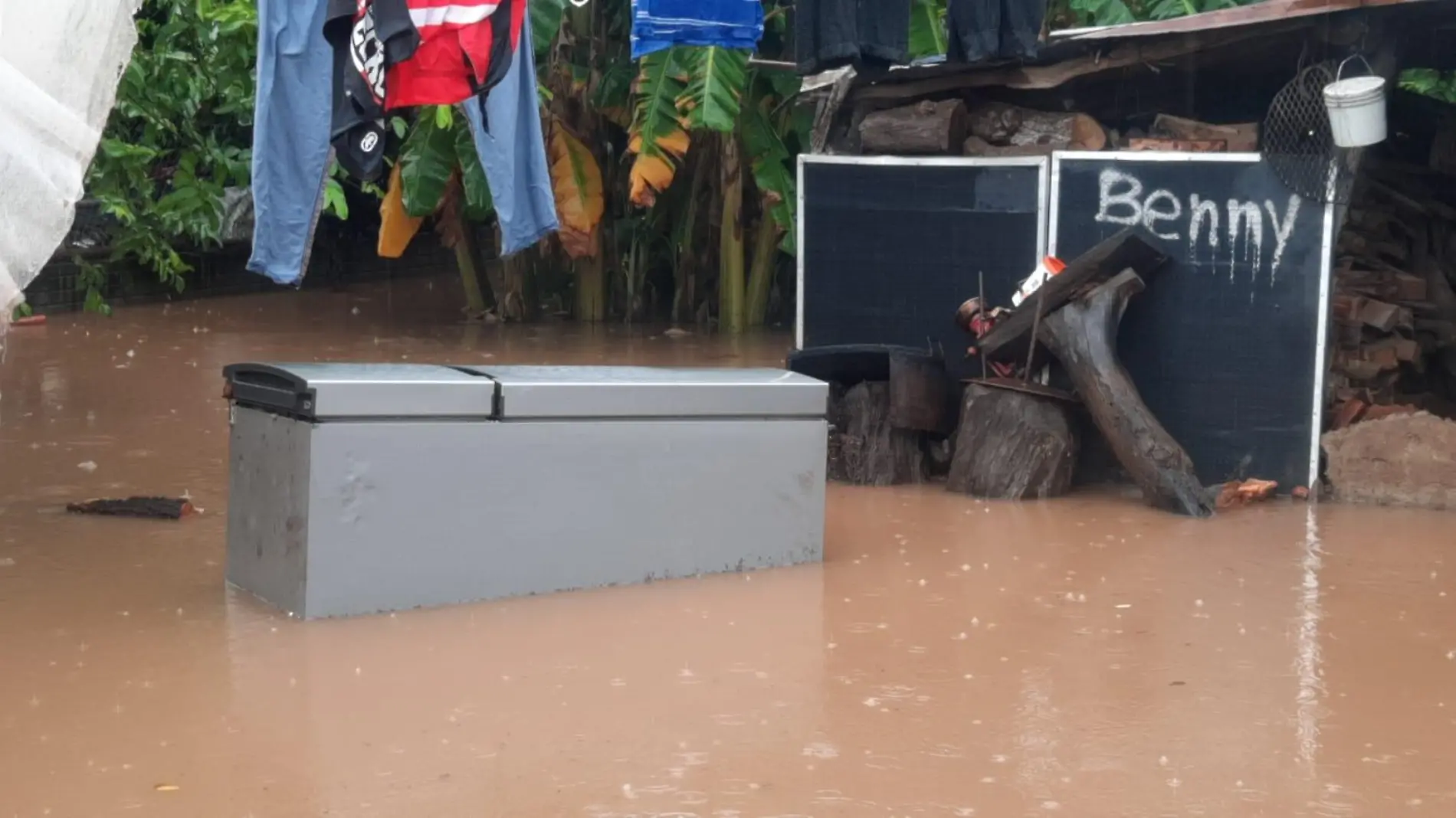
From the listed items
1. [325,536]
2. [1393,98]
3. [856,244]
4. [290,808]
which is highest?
[1393,98]

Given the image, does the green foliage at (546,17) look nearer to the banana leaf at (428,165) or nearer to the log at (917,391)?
the banana leaf at (428,165)

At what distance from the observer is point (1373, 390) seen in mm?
10930

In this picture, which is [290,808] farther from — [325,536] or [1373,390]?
[1373,390]

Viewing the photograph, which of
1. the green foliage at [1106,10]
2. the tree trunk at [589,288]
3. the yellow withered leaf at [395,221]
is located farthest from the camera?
the tree trunk at [589,288]

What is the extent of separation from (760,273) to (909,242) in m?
8.10

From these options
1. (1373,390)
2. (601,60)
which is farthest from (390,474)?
(601,60)

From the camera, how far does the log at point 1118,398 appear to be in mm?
9125

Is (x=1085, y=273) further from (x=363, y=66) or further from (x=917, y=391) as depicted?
(x=363, y=66)

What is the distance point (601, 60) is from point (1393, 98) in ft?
28.0

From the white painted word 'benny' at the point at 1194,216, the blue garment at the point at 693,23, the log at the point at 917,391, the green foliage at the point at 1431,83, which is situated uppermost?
the green foliage at the point at 1431,83

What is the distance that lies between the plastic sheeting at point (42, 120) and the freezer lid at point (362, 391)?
104cm

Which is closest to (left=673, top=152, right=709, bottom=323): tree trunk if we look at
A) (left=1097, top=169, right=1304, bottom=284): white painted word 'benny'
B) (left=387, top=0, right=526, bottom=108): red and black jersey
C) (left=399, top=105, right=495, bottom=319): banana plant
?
(left=399, top=105, right=495, bottom=319): banana plant

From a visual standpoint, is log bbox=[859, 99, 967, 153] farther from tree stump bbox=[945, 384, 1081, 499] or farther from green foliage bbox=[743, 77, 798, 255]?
green foliage bbox=[743, 77, 798, 255]

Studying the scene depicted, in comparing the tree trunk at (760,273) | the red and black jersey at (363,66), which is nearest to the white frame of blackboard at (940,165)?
the red and black jersey at (363,66)
